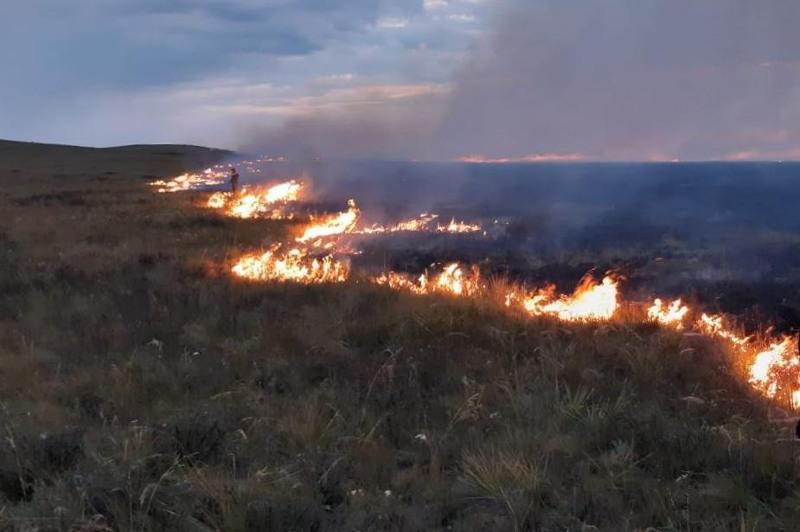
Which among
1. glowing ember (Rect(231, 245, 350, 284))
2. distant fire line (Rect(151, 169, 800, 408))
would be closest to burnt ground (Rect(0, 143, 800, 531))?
distant fire line (Rect(151, 169, 800, 408))

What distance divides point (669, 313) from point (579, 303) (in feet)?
5.24

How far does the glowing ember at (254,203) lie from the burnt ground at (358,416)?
1727cm

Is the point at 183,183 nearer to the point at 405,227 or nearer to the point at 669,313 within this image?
the point at 405,227

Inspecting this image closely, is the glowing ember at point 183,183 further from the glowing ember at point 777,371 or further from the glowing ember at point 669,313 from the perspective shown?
the glowing ember at point 777,371

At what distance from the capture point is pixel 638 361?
8.16 meters

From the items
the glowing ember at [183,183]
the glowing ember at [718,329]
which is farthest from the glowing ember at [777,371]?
the glowing ember at [183,183]

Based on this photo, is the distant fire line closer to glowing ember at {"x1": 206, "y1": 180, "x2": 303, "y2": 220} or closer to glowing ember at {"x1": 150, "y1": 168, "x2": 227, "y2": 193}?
glowing ember at {"x1": 206, "y1": 180, "x2": 303, "y2": 220}

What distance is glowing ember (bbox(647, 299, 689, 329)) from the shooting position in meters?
10.8

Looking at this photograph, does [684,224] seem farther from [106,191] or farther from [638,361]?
[106,191]

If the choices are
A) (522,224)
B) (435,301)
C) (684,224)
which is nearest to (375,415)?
(435,301)

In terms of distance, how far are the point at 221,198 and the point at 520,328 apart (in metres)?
32.7

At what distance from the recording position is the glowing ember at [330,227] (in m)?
24.0

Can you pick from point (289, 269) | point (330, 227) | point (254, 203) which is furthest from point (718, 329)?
point (254, 203)

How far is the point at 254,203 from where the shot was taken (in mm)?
37812
